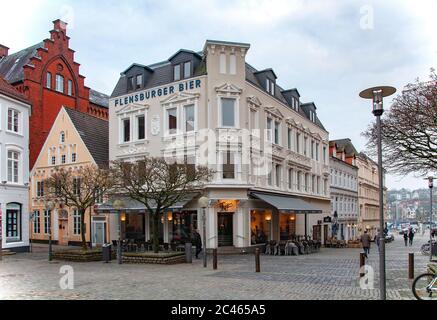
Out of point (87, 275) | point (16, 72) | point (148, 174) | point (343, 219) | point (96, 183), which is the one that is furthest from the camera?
point (343, 219)

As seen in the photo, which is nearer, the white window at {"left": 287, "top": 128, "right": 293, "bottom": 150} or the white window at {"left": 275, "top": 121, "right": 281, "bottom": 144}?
the white window at {"left": 275, "top": 121, "right": 281, "bottom": 144}

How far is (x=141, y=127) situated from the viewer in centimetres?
3241

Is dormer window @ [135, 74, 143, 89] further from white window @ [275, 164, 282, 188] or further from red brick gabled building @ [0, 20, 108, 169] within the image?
red brick gabled building @ [0, 20, 108, 169]

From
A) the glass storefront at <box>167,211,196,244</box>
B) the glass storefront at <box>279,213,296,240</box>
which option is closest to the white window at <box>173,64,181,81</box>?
the glass storefront at <box>167,211,196,244</box>

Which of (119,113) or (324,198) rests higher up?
(119,113)

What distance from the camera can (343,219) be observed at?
2127 inches

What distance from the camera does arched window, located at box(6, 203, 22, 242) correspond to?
29.6m

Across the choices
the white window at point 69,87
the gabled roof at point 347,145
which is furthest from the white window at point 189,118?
the gabled roof at point 347,145

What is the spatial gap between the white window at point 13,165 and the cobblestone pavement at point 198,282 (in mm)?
11445

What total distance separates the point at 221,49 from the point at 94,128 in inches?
593

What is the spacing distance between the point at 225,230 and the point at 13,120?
53.6 feet

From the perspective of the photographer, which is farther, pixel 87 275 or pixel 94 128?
pixel 94 128
